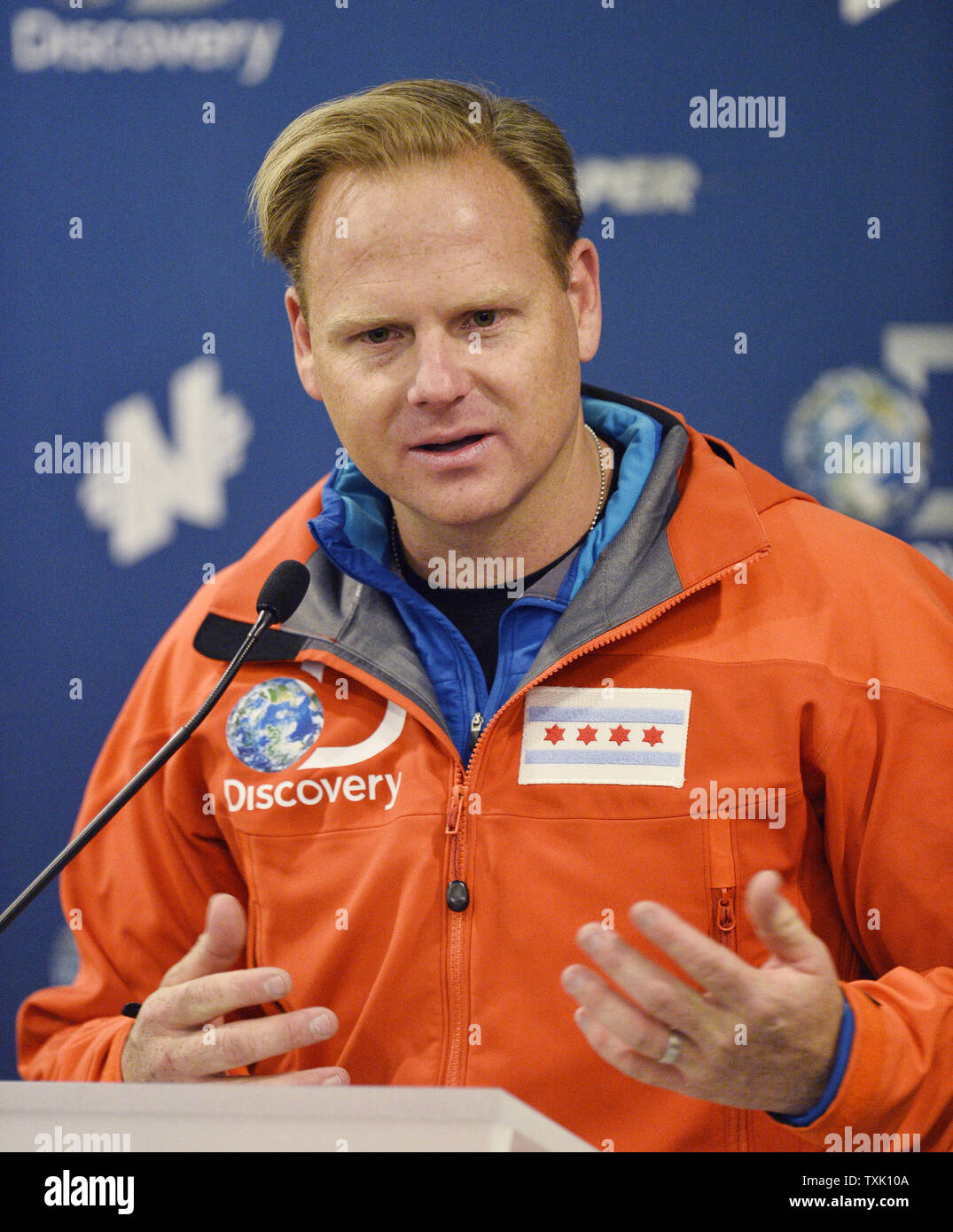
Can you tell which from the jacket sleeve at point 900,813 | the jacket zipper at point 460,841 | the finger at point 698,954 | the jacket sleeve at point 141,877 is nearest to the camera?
the finger at point 698,954

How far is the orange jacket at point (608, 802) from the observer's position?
1041 millimetres

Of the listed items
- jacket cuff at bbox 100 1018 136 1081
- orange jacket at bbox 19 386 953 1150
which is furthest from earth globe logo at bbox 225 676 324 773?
jacket cuff at bbox 100 1018 136 1081

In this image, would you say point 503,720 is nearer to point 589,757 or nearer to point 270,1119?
point 589,757

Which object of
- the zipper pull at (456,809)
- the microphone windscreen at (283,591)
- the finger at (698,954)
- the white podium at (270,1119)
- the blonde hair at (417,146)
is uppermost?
the blonde hair at (417,146)

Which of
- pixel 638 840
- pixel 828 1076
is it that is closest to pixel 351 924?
pixel 638 840

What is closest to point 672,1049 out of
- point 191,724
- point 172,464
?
point 191,724

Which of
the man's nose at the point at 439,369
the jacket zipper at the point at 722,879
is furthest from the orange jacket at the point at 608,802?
the man's nose at the point at 439,369

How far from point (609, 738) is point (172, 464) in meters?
0.70

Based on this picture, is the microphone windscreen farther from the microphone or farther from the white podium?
the white podium

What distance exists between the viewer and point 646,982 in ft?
2.42

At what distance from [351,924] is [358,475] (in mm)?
496

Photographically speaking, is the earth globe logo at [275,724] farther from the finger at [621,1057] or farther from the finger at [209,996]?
the finger at [621,1057]

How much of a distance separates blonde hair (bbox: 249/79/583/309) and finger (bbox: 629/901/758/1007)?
717 mm

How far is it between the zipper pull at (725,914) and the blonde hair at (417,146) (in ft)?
2.05
